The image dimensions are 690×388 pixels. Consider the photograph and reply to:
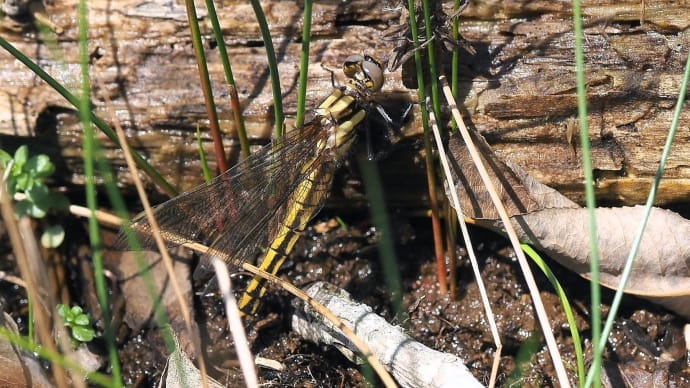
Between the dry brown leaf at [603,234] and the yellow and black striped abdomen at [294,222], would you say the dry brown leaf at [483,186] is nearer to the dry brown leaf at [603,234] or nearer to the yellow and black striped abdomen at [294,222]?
the dry brown leaf at [603,234]

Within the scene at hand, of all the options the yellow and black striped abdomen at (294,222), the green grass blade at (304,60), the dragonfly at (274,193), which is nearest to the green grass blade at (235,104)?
the dragonfly at (274,193)

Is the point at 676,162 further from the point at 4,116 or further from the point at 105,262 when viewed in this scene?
the point at 4,116

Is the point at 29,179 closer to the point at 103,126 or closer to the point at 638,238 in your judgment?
the point at 103,126

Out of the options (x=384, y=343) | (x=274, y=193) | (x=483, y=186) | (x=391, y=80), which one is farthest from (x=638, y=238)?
(x=274, y=193)

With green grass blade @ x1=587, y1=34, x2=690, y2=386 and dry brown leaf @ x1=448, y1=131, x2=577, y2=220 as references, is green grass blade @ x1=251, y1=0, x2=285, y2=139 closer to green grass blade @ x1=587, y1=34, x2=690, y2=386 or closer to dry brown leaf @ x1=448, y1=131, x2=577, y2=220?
dry brown leaf @ x1=448, y1=131, x2=577, y2=220

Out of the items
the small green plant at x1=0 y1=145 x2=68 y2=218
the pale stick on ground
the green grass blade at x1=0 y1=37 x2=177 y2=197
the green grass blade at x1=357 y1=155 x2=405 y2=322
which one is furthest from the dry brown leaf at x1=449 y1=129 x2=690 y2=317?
the small green plant at x1=0 y1=145 x2=68 y2=218

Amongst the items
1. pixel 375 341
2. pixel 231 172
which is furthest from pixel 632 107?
pixel 231 172

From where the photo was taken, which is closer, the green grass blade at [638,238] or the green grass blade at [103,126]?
the green grass blade at [638,238]
